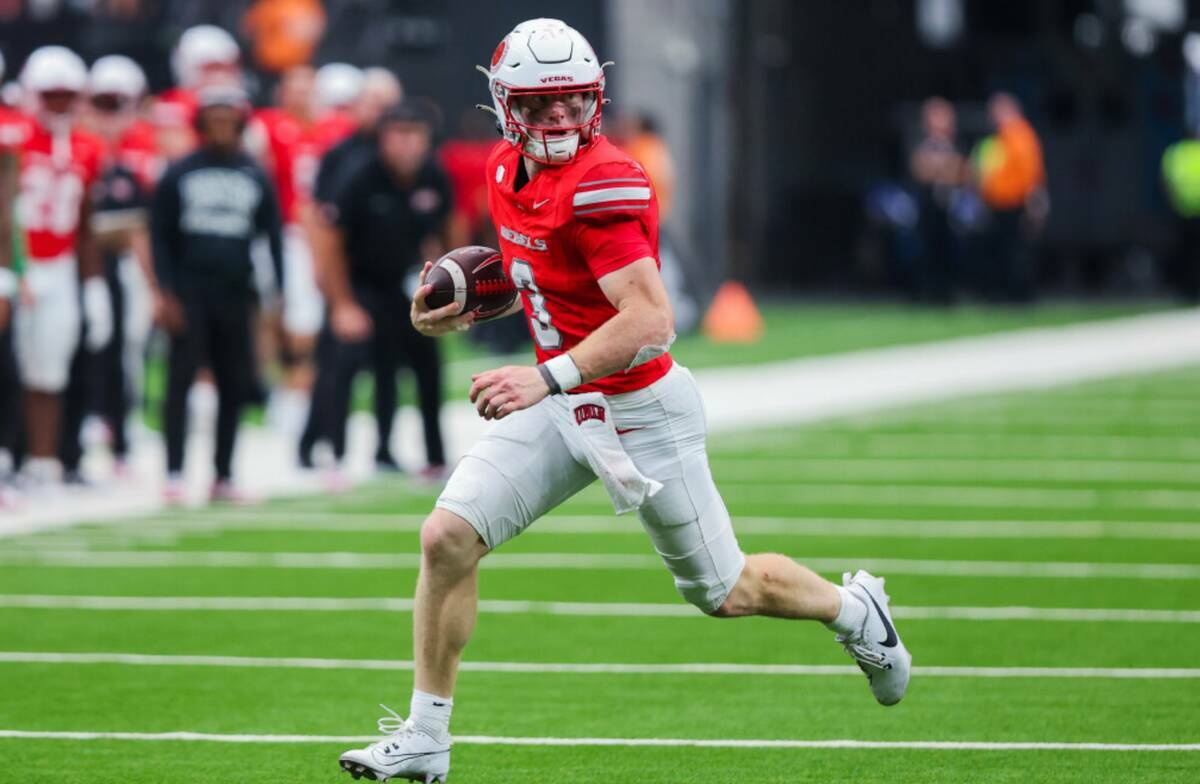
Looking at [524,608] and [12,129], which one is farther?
[12,129]

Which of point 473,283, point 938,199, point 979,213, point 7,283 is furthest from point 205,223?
point 979,213

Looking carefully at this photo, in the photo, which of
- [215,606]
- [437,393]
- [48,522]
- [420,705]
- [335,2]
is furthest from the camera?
[335,2]

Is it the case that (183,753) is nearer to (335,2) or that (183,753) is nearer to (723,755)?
(723,755)

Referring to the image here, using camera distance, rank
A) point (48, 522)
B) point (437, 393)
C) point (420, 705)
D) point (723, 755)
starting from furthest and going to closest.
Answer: point (437, 393) < point (48, 522) < point (723, 755) < point (420, 705)

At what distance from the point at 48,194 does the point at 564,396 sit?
6246 millimetres

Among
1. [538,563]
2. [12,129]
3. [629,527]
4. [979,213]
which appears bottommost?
[979,213]

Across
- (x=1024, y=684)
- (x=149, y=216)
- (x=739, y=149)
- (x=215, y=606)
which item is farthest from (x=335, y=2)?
(x=1024, y=684)

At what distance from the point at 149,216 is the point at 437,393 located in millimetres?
1752

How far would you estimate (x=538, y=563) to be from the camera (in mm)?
9734

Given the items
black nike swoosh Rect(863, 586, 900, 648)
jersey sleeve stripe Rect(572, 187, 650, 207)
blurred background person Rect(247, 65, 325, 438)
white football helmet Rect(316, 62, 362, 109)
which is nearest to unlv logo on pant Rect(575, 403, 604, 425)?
jersey sleeve stripe Rect(572, 187, 650, 207)

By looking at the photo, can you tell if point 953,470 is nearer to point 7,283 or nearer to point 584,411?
point 7,283

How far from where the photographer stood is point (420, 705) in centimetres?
571

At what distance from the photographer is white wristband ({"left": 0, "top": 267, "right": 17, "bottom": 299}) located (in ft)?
34.7

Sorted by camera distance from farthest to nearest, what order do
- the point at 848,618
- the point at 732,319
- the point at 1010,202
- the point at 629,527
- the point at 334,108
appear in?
the point at 1010,202, the point at 732,319, the point at 334,108, the point at 629,527, the point at 848,618
